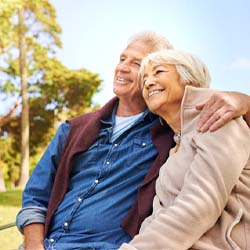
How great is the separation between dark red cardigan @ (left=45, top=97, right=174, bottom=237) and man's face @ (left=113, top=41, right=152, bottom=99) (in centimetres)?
8

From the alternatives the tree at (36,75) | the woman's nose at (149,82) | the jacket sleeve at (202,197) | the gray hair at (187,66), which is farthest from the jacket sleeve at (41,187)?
the tree at (36,75)

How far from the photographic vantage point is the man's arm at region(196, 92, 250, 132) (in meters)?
1.18

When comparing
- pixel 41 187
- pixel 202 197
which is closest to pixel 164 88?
pixel 202 197

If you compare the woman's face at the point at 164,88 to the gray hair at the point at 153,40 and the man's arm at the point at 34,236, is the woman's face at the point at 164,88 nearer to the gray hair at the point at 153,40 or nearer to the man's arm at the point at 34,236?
the gray hair at the point at 153,40

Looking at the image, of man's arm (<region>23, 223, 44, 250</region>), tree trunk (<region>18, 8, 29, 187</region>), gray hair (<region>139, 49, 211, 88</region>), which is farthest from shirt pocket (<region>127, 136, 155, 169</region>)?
tree trunk (<region>18, 8, 29, 187</region>)

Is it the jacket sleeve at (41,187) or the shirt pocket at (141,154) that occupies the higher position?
the shirt pocket at (141,154)

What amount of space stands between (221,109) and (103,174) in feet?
1.77

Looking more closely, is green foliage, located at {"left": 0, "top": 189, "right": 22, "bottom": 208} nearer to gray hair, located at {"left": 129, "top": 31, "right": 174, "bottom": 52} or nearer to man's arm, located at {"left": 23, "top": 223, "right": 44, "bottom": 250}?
man's arm, located at {"left": 23, "top": 223, "right": 44, "bottom": 250}

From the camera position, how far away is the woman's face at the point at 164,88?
4.84 feet

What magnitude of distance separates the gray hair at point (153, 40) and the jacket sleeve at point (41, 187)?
0.43 meters

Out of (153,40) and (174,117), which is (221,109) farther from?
(153,40)

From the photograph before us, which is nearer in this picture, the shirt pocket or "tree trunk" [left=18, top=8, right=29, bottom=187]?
the shirt pocket

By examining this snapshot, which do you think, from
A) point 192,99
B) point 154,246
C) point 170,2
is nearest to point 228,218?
point 154,246

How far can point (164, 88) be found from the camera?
1.48 metres
